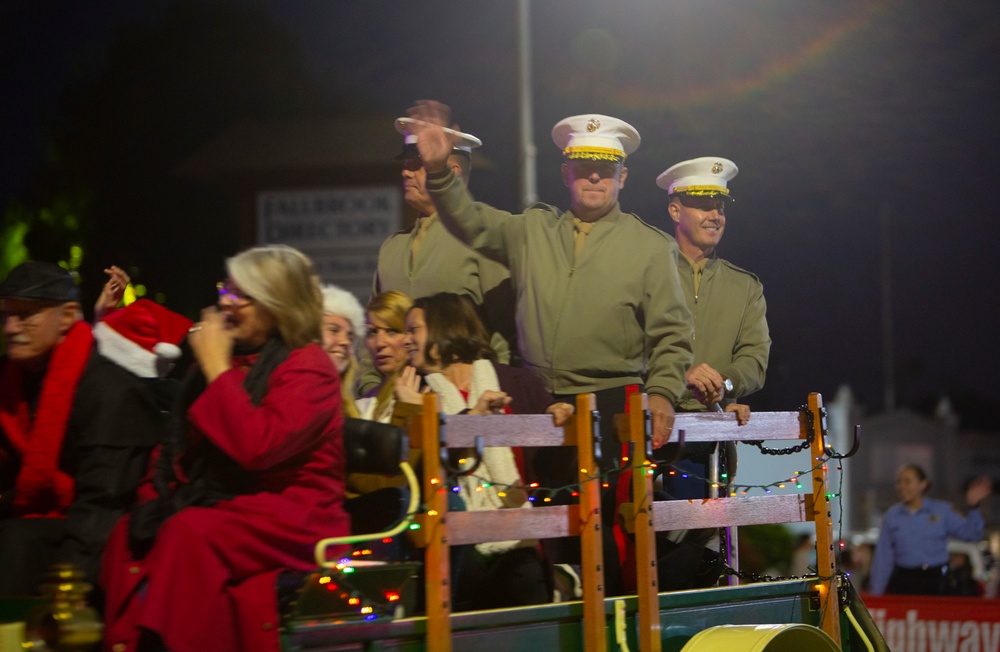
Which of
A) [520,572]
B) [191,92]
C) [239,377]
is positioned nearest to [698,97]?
[520,572]

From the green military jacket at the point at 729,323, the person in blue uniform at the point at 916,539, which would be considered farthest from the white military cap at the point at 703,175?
the person in blue uniform at the point at 916,539

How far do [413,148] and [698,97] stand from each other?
143 inches

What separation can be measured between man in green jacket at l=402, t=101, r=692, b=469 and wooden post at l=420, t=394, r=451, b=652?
64.4 inches

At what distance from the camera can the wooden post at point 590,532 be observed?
159 inches

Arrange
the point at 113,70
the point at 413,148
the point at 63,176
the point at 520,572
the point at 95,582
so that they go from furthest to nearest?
the point at 113,70
the point at 63,176
the point at 413,148
the point at 520,572
the point at 95,582

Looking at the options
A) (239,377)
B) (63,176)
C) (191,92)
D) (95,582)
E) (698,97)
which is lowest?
(95,582)

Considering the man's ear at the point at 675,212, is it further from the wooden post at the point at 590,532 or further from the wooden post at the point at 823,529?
the wooden post at the point at 590,532

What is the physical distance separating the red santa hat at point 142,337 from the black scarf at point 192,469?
1.51 feet

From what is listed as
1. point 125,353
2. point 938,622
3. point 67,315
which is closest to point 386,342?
point 125,353

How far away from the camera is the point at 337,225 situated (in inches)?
435

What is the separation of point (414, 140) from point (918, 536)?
24.8 ft

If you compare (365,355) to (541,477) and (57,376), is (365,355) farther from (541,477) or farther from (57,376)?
(57,376)

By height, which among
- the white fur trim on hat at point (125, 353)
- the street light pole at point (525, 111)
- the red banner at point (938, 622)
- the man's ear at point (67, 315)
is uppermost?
the street light pole at point (525, 111)

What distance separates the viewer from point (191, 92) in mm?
21328
